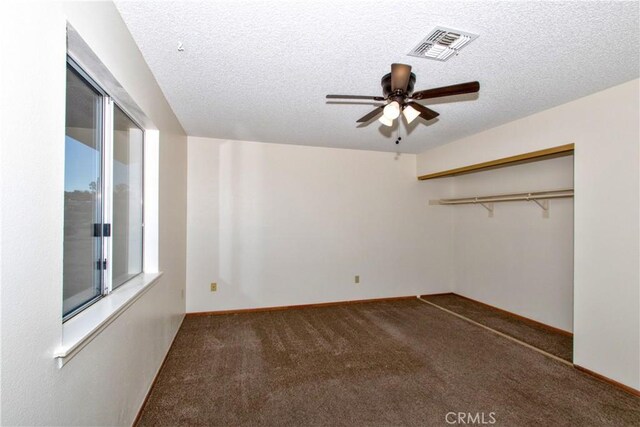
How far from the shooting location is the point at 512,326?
11.8 ft

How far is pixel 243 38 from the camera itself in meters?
1.75

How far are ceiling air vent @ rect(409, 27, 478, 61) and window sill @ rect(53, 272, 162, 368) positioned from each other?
2.34 meters

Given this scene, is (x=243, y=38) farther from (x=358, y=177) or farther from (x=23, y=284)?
(x=358, y=177)

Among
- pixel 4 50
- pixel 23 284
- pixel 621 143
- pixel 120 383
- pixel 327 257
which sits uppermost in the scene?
pixel 621 143

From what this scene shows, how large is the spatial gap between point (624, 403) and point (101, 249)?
3.83 meters

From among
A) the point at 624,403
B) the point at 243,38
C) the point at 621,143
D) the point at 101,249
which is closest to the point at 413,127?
the point at 621,143

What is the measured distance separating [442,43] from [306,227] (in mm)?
3050

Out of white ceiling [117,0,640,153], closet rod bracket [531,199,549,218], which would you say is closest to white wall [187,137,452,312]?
white ceiling [117,0,640,153]

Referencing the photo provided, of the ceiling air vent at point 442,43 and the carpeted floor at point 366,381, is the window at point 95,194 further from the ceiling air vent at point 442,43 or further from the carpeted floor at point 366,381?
the ceiling air vent at point 442,43

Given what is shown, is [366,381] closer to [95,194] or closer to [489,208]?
[95,194]

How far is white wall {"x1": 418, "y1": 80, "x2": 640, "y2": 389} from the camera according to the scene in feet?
7.39

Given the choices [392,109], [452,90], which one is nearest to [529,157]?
[452,90]

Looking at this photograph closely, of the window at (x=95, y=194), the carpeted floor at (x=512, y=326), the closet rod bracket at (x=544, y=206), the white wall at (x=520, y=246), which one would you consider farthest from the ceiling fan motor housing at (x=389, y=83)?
the carpeted floor at (x=512, y=326)

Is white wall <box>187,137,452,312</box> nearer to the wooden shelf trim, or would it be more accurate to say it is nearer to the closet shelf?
the closet shelf
